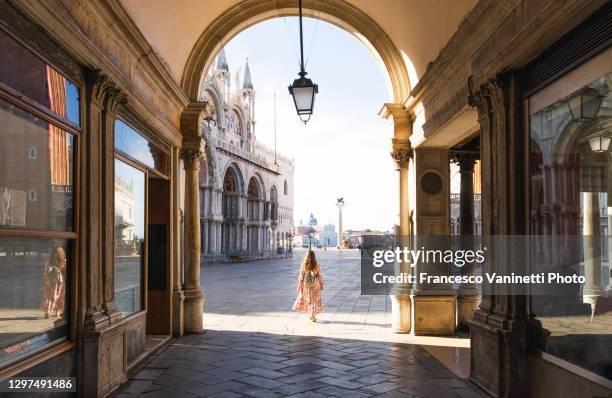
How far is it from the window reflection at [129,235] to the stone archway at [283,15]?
2673mm

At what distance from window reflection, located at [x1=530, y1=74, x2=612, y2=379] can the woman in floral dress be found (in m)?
6.48

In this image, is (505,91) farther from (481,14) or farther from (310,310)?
(310,310)

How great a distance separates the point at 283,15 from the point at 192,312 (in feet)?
18.2

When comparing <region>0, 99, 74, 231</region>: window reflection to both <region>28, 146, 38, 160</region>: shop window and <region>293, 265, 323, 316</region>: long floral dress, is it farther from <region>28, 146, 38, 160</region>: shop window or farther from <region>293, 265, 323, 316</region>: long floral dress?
<region>293, 265, 323, 316</region>: long floral dress

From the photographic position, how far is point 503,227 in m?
5.96

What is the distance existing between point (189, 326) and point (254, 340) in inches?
52.7

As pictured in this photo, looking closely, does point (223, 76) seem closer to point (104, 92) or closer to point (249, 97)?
point (249, 97)

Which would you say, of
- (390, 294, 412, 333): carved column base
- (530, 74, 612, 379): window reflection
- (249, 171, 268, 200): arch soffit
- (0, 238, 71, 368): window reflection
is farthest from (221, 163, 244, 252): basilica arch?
(530, 74, 612, 379): window reflection

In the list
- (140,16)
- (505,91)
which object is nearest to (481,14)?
(505,91)

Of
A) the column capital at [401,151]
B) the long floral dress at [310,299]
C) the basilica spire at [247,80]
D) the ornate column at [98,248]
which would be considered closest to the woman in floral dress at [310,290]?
the long floral dress at [310,299]

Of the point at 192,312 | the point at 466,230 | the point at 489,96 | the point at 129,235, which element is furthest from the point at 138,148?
the point at 466,230

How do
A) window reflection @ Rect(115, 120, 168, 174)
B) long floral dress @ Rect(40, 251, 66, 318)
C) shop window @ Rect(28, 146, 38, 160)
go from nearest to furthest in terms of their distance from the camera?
shop window @ Rect(28, 146, 38, 160)
long floral dress @ Rect(40, 251, 66, 318)
window reflection @ Rect(115, 120, 168, 174)

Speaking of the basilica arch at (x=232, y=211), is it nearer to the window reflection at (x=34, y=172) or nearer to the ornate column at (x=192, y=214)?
the ornate column at (x=192, y=214)

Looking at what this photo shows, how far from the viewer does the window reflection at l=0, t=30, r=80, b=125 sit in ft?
14.3
